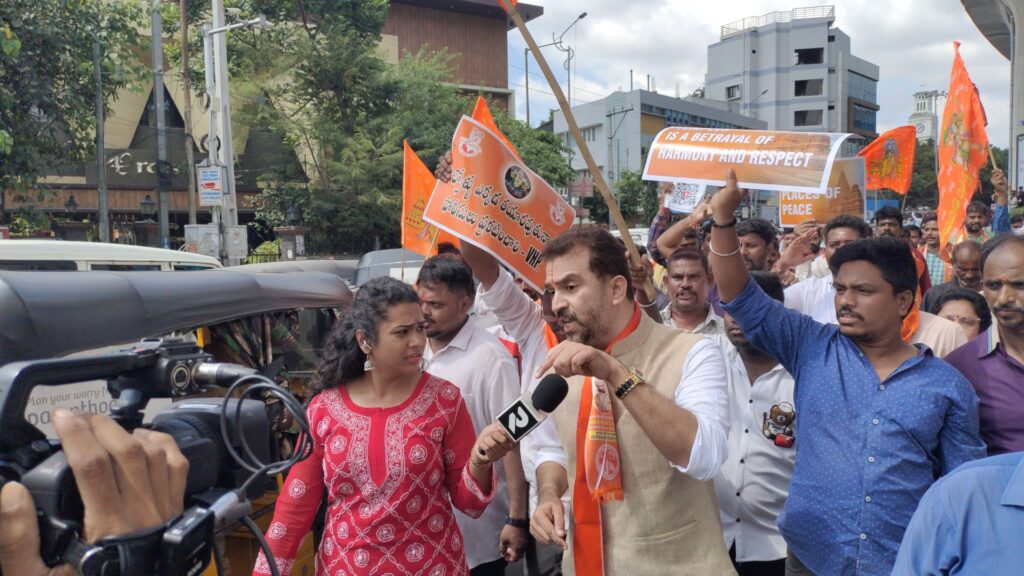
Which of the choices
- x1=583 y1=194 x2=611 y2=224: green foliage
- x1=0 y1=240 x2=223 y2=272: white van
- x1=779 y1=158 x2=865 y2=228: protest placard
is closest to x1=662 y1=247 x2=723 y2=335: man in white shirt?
x1=779 y1=158 x2=865 y2=228: protest placard

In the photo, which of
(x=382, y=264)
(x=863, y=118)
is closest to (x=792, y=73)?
(x=863, y=118)

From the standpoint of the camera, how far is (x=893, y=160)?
24.1 ft

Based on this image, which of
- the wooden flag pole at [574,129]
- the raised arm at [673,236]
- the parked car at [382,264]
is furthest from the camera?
the parked car at [382,264]

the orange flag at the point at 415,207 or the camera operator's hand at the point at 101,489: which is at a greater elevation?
the orange flag at the point at 415,207

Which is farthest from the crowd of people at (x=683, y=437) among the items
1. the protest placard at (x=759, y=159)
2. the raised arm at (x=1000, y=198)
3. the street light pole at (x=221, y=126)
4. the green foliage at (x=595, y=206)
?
the green foliage at (x=595, y=206)

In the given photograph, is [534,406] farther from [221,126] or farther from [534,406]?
[221,126]

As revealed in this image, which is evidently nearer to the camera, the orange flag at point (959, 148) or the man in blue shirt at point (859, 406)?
the man in blue shirt at point (859, 406)

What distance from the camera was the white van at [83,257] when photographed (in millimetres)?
5766

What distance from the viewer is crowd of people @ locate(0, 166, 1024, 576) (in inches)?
88.0

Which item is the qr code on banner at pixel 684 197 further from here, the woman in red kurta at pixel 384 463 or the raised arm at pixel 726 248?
the woman in red kurta at pixel 384 463

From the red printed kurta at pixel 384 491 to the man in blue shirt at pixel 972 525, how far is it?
1.39m

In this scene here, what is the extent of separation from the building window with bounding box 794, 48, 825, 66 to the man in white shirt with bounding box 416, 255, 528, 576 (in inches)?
2964

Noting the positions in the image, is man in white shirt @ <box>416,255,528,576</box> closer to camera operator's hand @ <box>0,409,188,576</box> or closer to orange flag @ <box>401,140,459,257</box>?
camera operator's hand @ <box>0,409,188,576</box>

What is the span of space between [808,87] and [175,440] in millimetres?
77456
